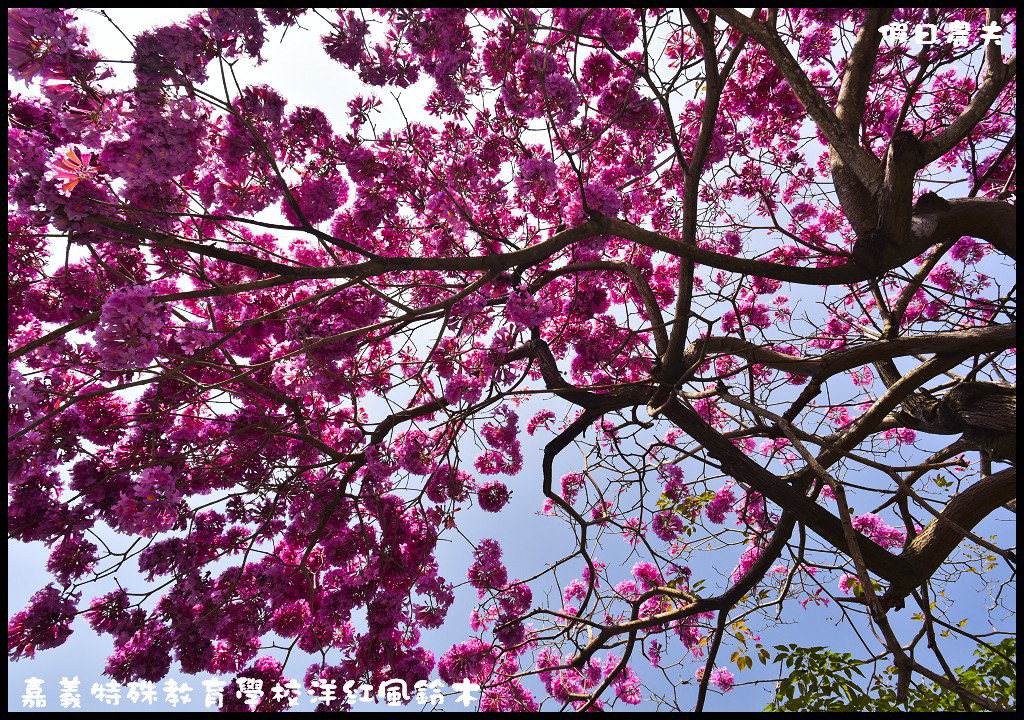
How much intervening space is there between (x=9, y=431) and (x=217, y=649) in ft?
7.00

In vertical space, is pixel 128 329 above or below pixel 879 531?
above

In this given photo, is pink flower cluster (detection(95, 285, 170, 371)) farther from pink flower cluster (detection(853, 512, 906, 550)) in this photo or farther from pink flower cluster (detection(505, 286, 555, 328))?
pink flower cluster (detection(853, 512, 906, 550))

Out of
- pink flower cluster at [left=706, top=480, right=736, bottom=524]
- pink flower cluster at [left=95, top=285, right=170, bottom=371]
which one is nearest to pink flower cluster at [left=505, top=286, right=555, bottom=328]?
pink flower cluster at [left=95, top=285, right=170, bottom=371]

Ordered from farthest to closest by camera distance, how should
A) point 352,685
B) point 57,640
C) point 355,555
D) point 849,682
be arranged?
point 355,555 → point 352,685 → point 57,640 → point 849,682

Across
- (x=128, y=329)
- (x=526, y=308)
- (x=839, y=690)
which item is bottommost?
(x=839, y=690)

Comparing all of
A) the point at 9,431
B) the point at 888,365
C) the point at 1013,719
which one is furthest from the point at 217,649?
the point at 888,365

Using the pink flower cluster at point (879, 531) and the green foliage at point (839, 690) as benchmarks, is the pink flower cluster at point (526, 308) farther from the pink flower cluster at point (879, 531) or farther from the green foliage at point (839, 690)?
the pink flower cluster at point (879, 531)

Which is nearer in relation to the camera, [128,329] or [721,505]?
[128,329]

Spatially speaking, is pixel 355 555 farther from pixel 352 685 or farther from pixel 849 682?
pixel 849 682

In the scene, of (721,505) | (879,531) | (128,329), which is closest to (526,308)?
(128,329)

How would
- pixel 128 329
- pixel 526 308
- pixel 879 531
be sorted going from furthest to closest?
pixel 879 531, pixel 526 308, pixel 128 329

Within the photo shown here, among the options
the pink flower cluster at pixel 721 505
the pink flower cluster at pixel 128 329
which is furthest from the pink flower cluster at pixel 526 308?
the pink flower cluster at pixel 721 505

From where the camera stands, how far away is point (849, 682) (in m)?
2.35

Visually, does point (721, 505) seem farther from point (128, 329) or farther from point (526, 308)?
point (128, 329)
